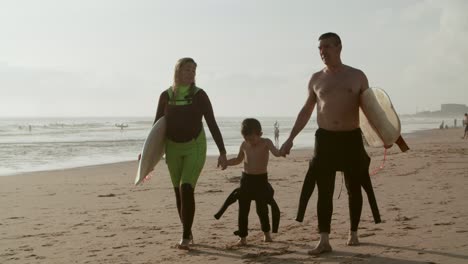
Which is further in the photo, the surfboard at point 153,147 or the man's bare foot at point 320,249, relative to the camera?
the surfboard at point 153,147

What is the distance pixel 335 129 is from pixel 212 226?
221 cm

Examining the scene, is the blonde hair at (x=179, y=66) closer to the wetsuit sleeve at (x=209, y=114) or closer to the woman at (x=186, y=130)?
the woman at (x=186, y=130)

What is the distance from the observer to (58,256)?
4.61m

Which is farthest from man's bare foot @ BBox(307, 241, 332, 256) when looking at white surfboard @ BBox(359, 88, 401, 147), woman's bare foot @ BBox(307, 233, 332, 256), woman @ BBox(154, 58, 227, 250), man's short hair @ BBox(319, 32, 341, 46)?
man's short hair @ BBox(319, 32, 341, 46)

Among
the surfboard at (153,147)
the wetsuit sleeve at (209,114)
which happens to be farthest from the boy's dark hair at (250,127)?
the surfboard at (153,147)

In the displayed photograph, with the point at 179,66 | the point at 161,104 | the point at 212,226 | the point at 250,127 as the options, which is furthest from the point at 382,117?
the point at 212,226

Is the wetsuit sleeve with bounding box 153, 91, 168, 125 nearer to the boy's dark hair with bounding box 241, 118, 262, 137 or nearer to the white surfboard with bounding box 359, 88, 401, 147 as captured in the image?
the boy's dark hair with bounding box 241, 118, 262, 137

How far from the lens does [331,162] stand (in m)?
4.35

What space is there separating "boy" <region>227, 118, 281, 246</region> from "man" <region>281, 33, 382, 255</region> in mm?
566

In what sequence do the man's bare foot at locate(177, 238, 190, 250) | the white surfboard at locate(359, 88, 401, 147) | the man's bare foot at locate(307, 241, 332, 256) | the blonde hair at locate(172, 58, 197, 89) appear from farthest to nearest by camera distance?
the blonde hair at locate(172, 58, 197, 89) → the man's bare foot at locate(177, 238, 190, 250) → the white surfboard at locate(359, 88, 401, 147) → the man's bare foot at locate(307, 241, 332, 256)

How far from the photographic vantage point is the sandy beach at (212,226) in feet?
14.0

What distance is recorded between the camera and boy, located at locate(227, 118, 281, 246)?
481 cm

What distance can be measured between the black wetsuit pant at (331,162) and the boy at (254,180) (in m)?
0.55

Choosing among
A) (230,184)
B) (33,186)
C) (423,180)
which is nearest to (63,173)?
(33,186)
